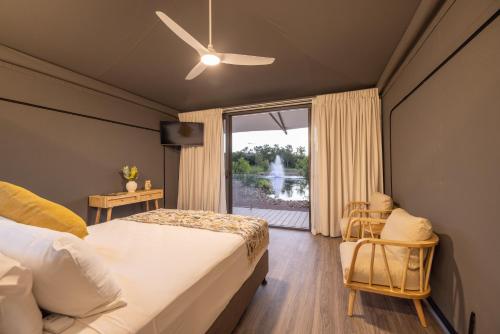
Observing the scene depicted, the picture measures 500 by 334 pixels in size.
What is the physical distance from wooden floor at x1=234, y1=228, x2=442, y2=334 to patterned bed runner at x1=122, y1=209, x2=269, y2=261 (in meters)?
0.47

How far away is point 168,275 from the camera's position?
45.8 inches

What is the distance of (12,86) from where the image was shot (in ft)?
8.38

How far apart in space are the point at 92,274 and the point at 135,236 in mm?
1000

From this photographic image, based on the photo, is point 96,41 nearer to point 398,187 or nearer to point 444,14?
point 444,14

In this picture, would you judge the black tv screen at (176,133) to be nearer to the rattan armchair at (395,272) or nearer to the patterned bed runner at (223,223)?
the patterned bed runner at (223,223)

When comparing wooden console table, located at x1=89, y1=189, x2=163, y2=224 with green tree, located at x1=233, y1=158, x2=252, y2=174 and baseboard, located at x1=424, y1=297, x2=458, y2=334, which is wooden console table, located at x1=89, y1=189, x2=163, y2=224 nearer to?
green tree, located at x1=233, y1=158, x2=252, y2=174

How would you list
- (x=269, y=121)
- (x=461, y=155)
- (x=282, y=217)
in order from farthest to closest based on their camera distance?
(x=269, y=121), (x=282, y=217), (x=461, y=155)

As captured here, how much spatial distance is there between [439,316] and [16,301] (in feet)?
8.48

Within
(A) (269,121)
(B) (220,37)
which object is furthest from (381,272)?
(A) (269,121)

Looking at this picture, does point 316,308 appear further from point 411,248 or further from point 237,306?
point 411,248

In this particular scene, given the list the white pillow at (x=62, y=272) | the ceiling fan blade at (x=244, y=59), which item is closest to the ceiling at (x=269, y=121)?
the ceiling fan blade at (x=244, y=59)

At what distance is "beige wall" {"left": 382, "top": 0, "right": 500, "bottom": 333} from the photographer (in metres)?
1.22

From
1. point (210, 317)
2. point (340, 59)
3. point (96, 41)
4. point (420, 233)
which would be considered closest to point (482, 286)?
point (420, 233)

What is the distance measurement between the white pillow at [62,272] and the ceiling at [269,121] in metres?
4.04
